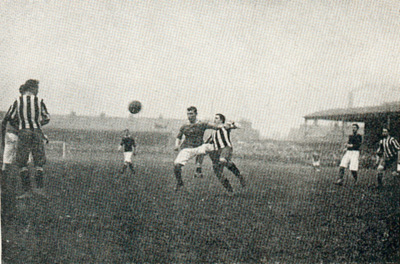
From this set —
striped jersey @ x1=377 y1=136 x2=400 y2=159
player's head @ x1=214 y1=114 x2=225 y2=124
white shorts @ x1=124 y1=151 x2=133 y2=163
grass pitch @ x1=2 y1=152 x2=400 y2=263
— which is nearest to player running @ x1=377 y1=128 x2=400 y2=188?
striped jersey @ x1=377 y1=136 x2=400 y2=159

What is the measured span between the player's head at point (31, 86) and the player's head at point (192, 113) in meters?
2.02

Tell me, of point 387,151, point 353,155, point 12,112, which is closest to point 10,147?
point 12,112

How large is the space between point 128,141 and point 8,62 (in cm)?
638

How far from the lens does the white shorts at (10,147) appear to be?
13.0 ft

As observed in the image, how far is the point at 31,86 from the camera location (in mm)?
3342

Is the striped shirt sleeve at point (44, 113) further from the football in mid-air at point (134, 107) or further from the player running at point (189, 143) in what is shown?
the player running at point (189, 143)

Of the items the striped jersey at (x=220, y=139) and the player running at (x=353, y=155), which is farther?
the player running at (x=353, y=155)


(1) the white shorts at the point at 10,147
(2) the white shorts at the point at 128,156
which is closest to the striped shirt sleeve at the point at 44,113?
(1) the white shorts at the point at 10,147

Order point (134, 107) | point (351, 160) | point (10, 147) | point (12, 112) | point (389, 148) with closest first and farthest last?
point (12, 112) → point (10, 147) → point (134, 107) → point (389, 148) → point (351, 160)

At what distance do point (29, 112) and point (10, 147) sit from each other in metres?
0.68

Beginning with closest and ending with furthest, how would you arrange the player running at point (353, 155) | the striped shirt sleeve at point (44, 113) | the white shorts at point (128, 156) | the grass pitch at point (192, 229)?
the grass pitch at point (192, 229), the striped shirt sleeve at point (44, 113), the player running at point (353, 155), the white shorts at point (128, 156)

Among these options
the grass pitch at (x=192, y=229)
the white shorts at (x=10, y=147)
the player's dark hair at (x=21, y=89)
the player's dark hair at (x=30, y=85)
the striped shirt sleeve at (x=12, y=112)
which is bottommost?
the grass pitch at (x=192, y=229)

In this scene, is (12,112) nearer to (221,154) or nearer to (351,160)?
(221,154)

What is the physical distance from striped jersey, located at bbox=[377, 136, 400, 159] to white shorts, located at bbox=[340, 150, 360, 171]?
0.70 m
